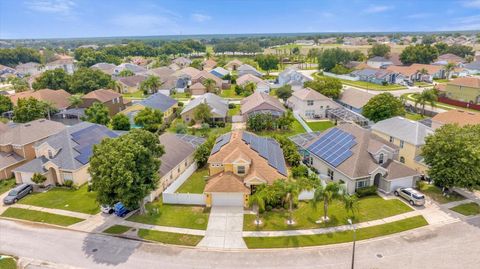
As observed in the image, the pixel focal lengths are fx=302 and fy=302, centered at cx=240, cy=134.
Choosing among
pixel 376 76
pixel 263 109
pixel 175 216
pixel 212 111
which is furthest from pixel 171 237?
pixel 376 76

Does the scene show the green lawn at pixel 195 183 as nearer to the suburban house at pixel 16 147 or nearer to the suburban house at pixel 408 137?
the suburban house at pixel 16 147

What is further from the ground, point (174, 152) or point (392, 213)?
point (174, 152)

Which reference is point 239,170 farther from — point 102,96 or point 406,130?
point 102,96

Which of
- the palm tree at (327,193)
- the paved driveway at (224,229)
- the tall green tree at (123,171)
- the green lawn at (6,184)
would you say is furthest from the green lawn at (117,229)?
the green lawn at (6,184)

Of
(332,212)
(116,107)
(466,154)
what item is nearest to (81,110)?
(116,107)

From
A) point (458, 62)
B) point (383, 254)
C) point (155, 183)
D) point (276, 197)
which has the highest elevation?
point (458, 62)

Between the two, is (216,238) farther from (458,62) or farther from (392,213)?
(458,62)

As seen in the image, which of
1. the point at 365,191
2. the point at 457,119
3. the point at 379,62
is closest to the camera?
the point at 365,191
